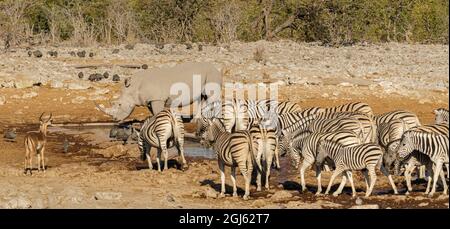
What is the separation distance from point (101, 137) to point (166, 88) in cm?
167

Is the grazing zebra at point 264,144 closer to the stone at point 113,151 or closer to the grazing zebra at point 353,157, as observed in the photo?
the grazing zebra at point 353,157

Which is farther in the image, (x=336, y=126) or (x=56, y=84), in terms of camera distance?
(x=56, y=84)

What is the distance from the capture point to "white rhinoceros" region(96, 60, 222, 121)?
18.5m

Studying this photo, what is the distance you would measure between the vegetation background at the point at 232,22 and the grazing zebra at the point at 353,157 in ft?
72.2

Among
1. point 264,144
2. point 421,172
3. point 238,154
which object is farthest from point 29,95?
point 421,172

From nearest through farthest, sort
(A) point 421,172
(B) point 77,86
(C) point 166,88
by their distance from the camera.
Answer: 1. (A) point 421,172
2. (C) point 166,88
3. (B) point 77,86

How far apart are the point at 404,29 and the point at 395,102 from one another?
15.6 metres

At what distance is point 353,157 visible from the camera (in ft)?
37.0

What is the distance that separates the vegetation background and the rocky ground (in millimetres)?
2570

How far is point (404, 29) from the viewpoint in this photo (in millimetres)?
36188

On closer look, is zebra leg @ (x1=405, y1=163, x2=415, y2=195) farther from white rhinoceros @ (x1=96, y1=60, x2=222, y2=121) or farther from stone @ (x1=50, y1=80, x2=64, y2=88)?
stone @ (x1=50, y1=80, x2=64, y2=88)

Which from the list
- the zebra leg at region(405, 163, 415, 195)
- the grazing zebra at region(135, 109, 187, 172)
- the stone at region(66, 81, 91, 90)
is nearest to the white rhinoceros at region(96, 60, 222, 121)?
the grazing zebra at region(135, 109, 187, 172)

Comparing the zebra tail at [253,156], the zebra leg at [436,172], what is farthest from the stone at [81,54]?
the zebra leg at [436,172]

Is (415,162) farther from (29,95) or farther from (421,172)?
(29,95)
